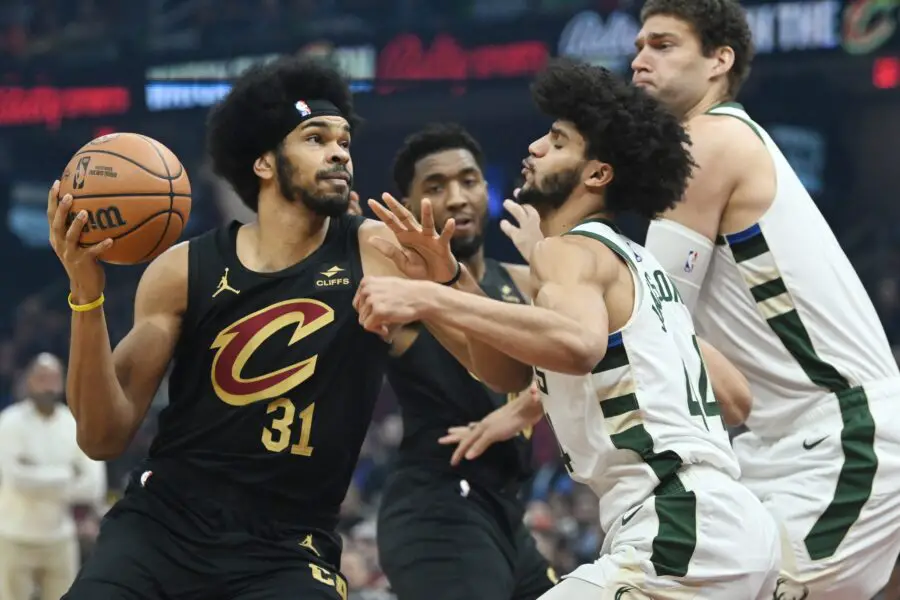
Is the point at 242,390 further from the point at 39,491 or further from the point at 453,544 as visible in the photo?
Result: the point at 39,491

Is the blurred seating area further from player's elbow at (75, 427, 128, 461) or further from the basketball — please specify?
player's elbow at (75, 427, 128, 461)

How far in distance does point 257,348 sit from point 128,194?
70 cm

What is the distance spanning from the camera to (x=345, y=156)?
17.4 feet

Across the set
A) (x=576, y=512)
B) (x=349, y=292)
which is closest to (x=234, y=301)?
(x=349, y=292)

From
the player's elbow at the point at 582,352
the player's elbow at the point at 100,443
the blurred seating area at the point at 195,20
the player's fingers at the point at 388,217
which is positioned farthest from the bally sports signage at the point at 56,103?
the player's elbow at the point at 582,352

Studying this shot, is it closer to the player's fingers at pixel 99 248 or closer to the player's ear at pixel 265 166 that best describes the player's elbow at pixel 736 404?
the player's ear at pixel 265 166

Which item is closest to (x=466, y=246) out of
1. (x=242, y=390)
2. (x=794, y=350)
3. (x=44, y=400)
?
(x=242, y=390)

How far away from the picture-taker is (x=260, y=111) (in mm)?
5469

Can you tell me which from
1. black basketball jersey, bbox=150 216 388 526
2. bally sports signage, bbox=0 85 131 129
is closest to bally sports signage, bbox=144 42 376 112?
bally sports signage, bbox=0 85 131 129

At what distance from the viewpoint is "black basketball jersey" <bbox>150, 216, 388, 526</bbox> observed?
4.95 m

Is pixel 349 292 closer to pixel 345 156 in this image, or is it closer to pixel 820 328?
pixel 345 156

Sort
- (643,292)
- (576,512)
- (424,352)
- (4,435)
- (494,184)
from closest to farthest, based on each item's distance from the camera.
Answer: (643,292)
(424,352)
(4,435)
(576,512)
(494,184)

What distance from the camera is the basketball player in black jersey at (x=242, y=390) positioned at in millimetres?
4750

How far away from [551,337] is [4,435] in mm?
8586
